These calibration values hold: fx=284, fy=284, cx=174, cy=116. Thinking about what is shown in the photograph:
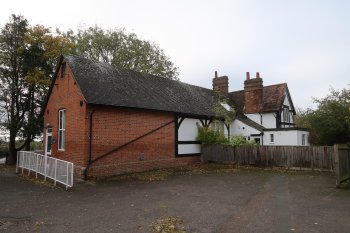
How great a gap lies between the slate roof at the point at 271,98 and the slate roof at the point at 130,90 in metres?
5.69

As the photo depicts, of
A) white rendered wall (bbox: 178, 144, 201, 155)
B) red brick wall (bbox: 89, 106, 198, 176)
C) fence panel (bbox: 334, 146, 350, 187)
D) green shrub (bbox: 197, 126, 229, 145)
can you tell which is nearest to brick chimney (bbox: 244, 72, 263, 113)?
green shrub (bbox: 197, 126, 229, 145)

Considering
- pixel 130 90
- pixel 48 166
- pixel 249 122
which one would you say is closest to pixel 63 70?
pixel 130 90

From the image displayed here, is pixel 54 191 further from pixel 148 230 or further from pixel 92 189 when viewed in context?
pixel 148 230

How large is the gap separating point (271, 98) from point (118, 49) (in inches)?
772

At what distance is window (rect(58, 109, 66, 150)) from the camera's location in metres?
17.8

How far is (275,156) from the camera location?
19.2 meters

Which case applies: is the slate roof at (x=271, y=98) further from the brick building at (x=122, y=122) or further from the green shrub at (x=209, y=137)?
the green shrub at (x=209, y=137)

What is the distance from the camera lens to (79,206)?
952 cm

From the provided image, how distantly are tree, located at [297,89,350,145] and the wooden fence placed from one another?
5950 millimetres

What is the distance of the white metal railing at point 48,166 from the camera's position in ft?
41.5

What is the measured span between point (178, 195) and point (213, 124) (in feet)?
45.4

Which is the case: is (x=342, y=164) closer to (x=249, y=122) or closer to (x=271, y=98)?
(x=249, y=122)

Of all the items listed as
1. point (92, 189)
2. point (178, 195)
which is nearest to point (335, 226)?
point (178, 195)

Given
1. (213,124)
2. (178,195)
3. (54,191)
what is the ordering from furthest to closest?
1. (213,124)
2. (54,191)
3. (178,195)
